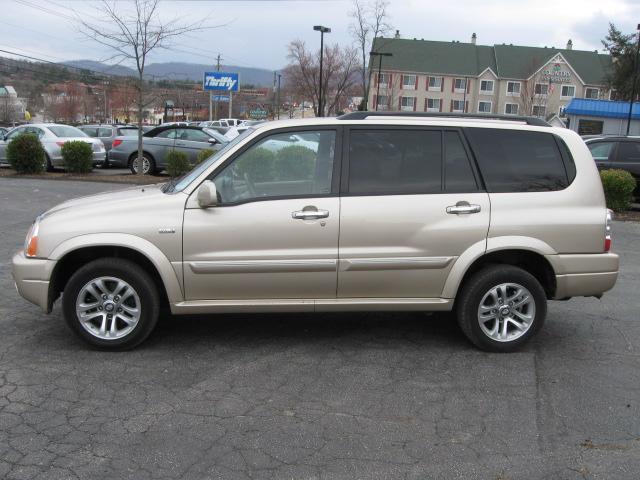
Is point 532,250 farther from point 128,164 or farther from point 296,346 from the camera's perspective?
point 128,164

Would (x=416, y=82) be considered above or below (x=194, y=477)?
above

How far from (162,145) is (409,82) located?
71.5 meters

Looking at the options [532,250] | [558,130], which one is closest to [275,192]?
[532,250]

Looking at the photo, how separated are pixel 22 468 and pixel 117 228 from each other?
6.09 ft

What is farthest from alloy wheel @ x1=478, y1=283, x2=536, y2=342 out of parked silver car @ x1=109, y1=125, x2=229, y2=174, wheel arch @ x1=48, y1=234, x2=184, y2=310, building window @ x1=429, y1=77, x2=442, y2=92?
building window @ x1=429, y1=77, x2=442, y2=92

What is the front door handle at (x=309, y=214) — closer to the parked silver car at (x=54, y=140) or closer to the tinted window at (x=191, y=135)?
the tinted window at (x=191, y=135)

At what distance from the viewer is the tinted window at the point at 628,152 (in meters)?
13.8

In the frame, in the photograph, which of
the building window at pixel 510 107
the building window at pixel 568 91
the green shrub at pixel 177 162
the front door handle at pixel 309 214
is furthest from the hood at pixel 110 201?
the building window at pixel 568 91

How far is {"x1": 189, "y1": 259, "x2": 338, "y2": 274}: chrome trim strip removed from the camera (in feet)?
14.9

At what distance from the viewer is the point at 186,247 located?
454 centimetres

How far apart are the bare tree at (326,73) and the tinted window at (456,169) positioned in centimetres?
4756

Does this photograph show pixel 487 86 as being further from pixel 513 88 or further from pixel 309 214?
pixel 309 214

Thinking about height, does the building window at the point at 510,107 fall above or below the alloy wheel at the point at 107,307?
above

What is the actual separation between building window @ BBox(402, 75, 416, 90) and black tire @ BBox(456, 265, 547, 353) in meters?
83.2
